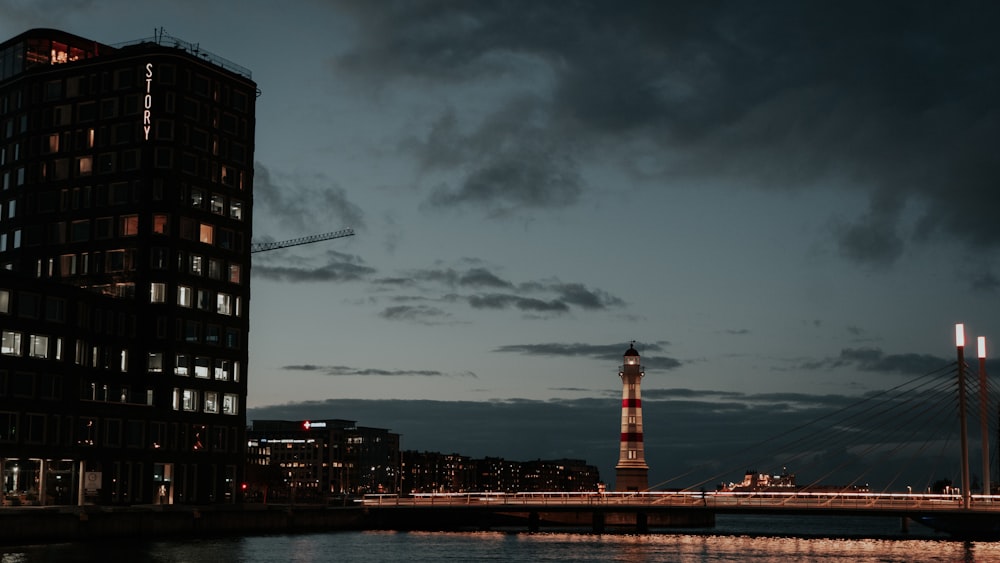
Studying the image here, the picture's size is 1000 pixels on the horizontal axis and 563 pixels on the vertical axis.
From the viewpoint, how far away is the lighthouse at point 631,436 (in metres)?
166

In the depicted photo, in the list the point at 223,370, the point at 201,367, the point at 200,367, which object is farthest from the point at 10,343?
the point at 223,370

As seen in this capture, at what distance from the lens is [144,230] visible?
134 meters

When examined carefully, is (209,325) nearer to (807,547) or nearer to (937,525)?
(807,547)

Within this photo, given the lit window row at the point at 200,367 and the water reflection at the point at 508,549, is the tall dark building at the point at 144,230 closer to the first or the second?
the lit window row at the point at 200,367

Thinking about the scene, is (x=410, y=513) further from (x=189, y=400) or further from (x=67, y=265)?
(x=67, y=265)

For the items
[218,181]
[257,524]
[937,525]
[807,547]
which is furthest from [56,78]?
[937,525]

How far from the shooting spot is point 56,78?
5522 inches

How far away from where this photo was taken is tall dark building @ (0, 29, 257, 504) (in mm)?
127188

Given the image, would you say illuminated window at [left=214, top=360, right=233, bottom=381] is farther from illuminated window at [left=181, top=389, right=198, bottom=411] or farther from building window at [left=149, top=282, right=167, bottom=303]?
building window at [left=149, top=282, right=167, bottom=303]

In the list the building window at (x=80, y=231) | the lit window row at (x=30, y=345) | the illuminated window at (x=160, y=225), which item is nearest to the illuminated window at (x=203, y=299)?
the illuminated window at (x=160, y=225)

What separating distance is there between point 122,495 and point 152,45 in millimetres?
50359

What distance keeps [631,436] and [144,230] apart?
70946 mm

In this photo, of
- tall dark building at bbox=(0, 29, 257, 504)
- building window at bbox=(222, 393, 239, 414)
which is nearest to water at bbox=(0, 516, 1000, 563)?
tall dark building at bbox=(0, 29, 257, 504)

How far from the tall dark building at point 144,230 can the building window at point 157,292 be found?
0.15 meters
